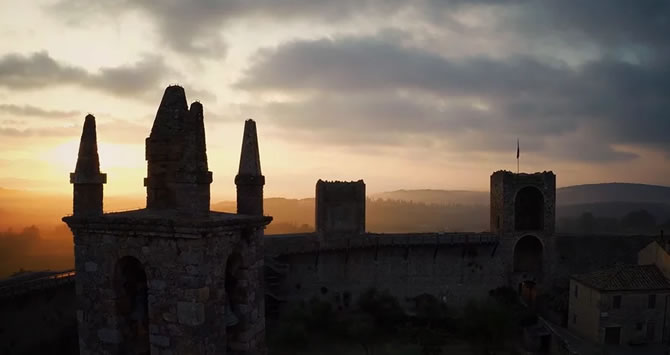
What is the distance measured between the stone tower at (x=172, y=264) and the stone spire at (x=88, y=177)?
0.25 ft

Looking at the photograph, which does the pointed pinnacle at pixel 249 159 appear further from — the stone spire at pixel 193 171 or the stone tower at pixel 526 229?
the stone tower at pixel 526 229

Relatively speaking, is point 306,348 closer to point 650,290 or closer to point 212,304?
point 650,290

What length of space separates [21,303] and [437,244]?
83.1ft

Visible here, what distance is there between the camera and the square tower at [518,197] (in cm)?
3766

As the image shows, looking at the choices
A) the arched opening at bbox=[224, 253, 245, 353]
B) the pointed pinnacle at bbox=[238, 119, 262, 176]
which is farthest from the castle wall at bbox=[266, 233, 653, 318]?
the arched opening at bbox=[224, 253, 245, 353]

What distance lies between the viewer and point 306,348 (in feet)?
94.8

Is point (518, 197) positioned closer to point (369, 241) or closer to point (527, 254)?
point (527, 254)

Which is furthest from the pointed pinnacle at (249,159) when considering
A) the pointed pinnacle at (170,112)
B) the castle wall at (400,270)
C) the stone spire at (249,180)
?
the castle wall at (400,270)

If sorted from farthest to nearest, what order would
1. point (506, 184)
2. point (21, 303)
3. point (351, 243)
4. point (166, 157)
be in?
point (506, 184) < point (351, 243) < point (21, 303) < point (166, 157)

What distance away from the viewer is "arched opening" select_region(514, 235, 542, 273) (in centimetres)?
3907

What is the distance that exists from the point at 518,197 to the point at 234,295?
119ft

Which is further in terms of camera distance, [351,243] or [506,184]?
[506,184]

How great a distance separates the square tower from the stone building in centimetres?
731

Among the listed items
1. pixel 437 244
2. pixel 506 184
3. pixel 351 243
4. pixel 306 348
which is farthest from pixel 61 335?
pixel 506 184
